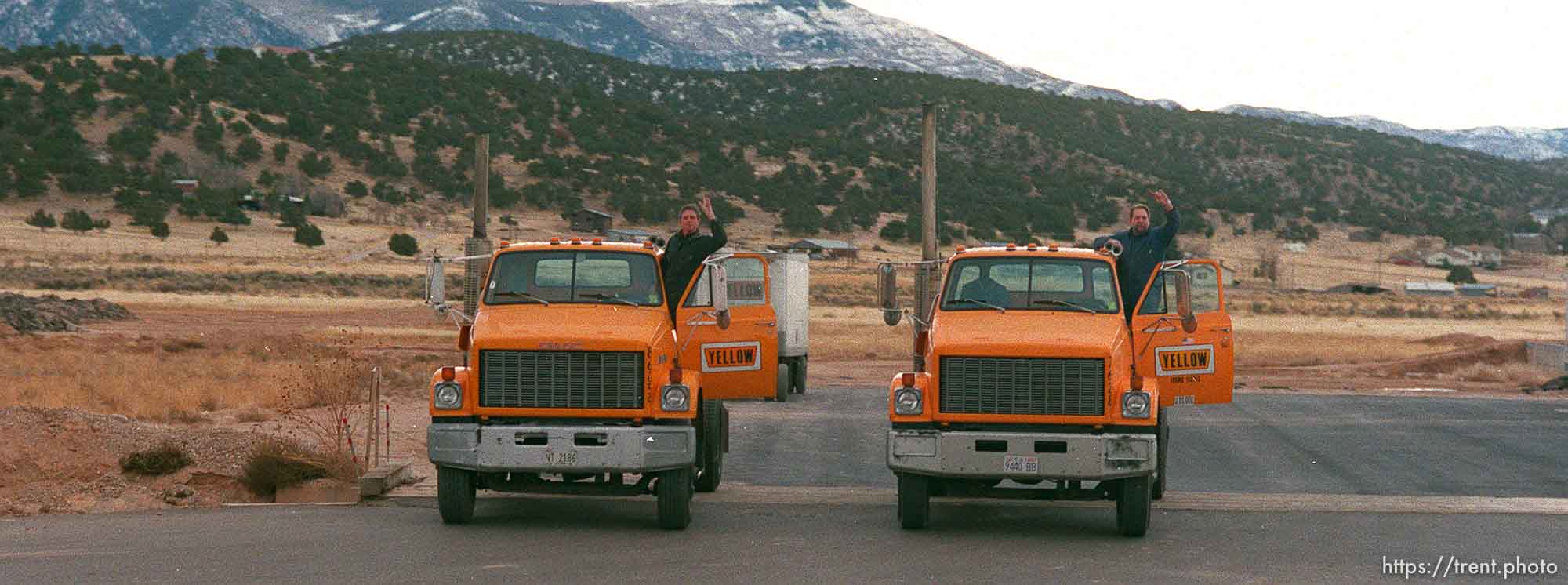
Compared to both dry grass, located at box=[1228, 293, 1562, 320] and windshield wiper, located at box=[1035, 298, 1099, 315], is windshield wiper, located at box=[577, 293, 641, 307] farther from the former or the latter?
dry grass, located at box=[1228, 293, 1562, 320]

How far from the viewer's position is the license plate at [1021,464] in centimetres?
1284

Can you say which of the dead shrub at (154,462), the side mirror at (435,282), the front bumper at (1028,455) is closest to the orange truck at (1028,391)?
the front bumper at (1028,455)

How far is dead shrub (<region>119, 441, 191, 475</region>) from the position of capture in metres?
16.4

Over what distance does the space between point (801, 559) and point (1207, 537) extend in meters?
3.49

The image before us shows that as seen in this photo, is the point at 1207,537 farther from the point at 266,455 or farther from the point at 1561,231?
the point at 1561,231

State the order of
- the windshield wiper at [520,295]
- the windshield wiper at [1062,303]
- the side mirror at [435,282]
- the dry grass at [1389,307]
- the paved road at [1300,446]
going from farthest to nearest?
the dry grass at [1389,307], the paved road at [1300,446], the windshield wiper at [520,295], the windshield wiper at [1062,303], the side mirror at [435,282]

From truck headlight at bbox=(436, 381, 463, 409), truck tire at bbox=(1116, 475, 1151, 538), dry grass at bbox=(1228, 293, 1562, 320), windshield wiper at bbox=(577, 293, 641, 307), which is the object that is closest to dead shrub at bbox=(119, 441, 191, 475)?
truck headlight at bbox=(436, 381, 463, 409)

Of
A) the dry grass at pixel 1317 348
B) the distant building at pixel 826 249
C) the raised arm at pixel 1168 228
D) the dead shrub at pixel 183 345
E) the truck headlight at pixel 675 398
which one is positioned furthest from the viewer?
the distant building at pixel 826 249

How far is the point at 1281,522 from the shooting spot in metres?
14.3

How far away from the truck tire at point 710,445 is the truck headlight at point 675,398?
1729 mm

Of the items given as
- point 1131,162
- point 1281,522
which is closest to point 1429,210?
point 1131,162

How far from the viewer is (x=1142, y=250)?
15.2 meters

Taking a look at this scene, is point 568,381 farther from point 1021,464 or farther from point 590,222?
point 590,222

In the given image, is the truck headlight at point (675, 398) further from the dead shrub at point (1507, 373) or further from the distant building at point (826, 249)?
the distant building at point (826, 249)
